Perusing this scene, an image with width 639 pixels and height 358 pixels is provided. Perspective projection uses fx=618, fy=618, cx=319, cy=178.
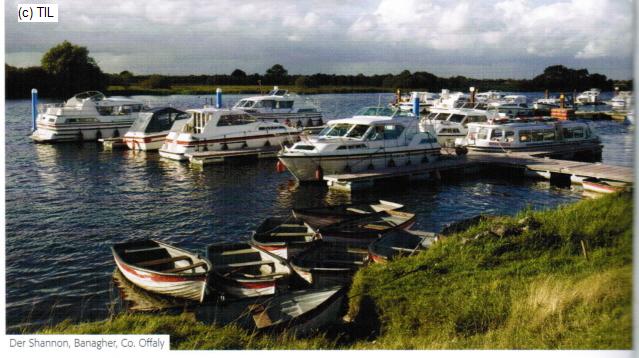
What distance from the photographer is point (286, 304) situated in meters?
11.1

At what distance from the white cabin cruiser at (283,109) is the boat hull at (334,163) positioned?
15935 mm

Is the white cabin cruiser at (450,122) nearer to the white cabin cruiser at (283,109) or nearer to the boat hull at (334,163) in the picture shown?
the boat hull at (334,163)

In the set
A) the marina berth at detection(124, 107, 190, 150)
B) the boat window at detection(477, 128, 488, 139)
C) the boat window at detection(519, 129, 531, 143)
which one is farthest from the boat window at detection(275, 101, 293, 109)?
the boat window at detection(519, 129, 531, 143)

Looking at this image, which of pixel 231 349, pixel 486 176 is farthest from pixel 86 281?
pixel 486 176

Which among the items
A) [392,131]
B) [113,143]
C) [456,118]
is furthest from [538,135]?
[113,143]

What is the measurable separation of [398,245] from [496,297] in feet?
15.4

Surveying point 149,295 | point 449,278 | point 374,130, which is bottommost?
point 149,295

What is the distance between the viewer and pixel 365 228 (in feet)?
51.2

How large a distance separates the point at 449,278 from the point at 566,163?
18.9 m

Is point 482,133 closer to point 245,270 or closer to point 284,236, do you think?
point 284,236

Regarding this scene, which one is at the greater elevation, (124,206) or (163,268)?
(124,206)

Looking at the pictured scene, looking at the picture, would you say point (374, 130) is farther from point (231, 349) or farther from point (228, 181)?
point (231, 349)

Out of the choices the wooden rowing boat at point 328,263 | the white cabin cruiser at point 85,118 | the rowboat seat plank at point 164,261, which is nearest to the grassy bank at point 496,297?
the wooden rowing boat at point 328,263

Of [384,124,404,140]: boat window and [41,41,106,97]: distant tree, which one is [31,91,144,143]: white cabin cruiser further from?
[384,124,404,140]: boat window
